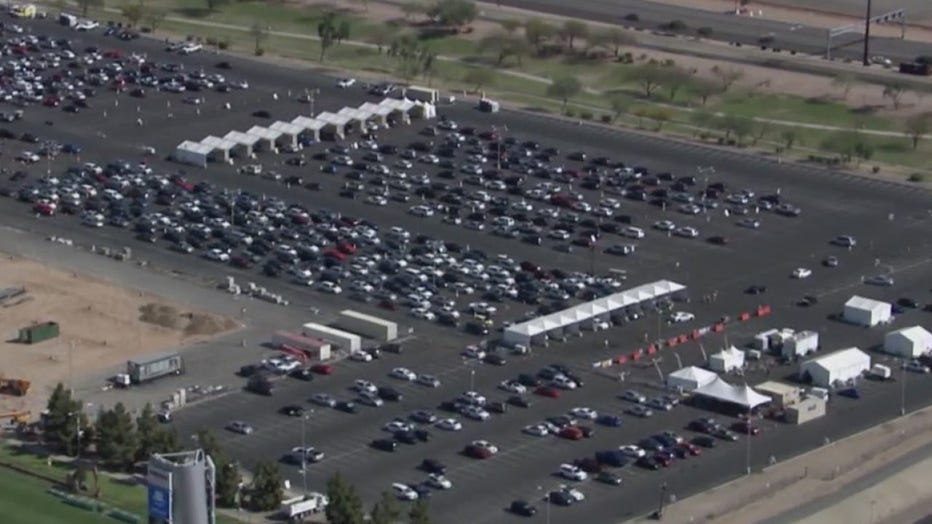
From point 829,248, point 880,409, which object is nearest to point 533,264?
point 829,248

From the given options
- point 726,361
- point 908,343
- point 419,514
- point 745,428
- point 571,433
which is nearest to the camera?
point 419,514

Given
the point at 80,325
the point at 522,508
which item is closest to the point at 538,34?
the point at 80,325

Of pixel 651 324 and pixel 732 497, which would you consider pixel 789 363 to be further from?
pixel 732 497

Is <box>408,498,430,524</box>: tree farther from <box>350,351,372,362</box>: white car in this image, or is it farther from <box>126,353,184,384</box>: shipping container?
<box>126,353,184,384</box>: shipping container

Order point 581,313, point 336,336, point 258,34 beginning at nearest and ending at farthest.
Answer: point 336,336
point 581,313
point 258,34

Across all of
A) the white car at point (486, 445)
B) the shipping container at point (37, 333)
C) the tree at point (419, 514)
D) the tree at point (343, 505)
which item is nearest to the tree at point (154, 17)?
the shipping container at point (37, 333)

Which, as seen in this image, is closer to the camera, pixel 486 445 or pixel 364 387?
pixel 486 445

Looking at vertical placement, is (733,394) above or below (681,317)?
below

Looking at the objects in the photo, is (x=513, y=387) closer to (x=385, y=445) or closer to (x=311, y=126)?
(x=385, y=445)
